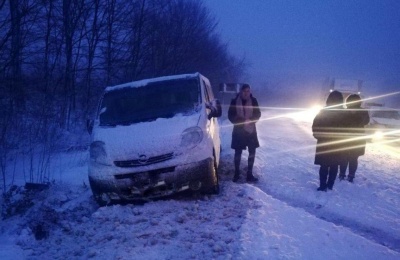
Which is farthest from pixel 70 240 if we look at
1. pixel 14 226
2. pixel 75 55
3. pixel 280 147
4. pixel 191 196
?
pixel 75 55

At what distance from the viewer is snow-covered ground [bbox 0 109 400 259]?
12.4 ft

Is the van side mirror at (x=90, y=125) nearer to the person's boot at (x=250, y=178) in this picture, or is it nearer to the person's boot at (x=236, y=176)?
the person's boot at (x=236, y=176)

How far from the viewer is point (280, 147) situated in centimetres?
1115

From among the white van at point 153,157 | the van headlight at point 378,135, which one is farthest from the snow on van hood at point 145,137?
the van headlight at point 378,135

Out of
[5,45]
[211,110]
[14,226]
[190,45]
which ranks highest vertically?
[190,45]

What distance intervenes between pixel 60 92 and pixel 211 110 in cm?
1189

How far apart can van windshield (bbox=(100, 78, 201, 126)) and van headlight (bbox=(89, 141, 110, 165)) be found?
0.56m

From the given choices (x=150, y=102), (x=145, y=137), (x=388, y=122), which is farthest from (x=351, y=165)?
(x=388, y=122)

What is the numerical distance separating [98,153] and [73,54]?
45.3 ft

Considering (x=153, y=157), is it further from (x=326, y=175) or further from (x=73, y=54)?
(x=73, y=54)

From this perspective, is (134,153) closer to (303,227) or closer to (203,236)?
(203,236)

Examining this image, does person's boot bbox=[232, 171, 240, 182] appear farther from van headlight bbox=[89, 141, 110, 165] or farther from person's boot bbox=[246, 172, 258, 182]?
van headlight bbox=[89, 141, 110, 165]

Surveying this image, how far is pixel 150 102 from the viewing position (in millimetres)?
6156

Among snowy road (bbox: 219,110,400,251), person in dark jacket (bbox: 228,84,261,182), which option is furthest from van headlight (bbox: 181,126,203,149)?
snowy road (bbox: 219,110,400,251)
